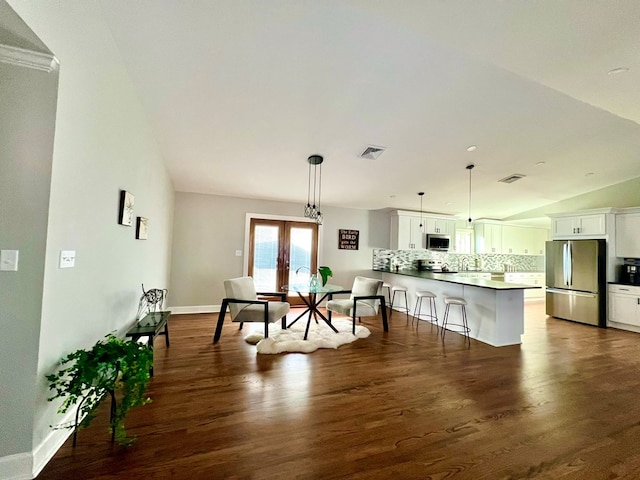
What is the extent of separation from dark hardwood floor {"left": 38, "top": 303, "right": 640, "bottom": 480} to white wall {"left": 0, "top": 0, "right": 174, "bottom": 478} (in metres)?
0.52

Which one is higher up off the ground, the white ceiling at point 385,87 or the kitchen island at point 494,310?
the white ceiling at point 385,87

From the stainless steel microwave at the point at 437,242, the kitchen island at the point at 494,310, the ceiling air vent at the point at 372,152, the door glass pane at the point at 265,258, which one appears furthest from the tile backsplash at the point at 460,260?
the ceiling air vent at the point at 372,152

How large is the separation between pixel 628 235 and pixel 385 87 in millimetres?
5501

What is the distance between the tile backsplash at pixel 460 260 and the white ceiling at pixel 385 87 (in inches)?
91.1

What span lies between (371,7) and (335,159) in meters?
2.50

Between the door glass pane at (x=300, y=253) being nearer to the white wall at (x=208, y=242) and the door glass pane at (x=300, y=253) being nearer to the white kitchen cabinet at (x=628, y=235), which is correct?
the white wall at (x=208, y=242)

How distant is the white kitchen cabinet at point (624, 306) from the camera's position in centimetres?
468

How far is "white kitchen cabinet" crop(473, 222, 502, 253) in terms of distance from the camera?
293 inches

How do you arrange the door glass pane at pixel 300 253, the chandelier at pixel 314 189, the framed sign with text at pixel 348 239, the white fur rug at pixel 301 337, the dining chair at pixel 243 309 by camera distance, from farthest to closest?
the framed sign with text at pixel 348 239 → the door glass pane at pixel 300 253 → the chandelier at pixel 314 189 → the dining chair at pixel 243 309 → the white fur rug at pixel 301 337

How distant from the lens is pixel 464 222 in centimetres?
742

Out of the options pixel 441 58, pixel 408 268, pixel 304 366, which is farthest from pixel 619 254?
pixel 304 366

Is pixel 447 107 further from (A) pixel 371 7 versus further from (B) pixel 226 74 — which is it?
(B) pixel 226 74

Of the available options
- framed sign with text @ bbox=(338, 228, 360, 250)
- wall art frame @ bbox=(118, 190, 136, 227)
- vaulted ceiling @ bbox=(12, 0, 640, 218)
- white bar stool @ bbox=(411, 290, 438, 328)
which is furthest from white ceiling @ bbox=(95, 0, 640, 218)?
white bar stool @ bbox=(411, 290, 438, 328)

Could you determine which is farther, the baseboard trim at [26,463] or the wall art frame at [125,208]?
the wall art frame at [125,208]
